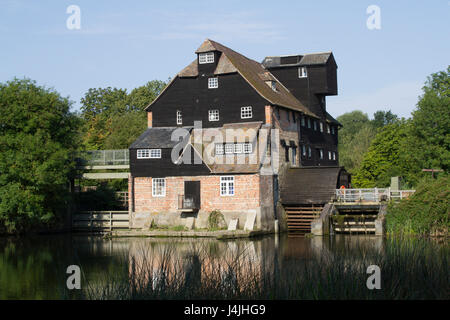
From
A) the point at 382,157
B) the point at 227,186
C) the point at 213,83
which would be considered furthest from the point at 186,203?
the point at 382,157

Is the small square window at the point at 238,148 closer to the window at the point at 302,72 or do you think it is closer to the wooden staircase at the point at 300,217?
the wooden staircase at the point at 300,217

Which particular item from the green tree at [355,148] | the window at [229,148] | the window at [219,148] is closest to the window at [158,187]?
the window at [219,148]

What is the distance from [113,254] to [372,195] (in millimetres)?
17048

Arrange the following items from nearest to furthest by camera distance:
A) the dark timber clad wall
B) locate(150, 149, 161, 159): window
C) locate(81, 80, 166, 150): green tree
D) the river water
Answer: the river water, locate(150, 149, 161, 159): window, the dark timber clad wall, locate(81, 80, 166, 150): green tree

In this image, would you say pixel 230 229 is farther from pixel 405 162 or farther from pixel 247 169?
pixel 405 162

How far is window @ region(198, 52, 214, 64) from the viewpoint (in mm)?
43375

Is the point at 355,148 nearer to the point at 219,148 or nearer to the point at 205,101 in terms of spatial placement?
the point at 205,101

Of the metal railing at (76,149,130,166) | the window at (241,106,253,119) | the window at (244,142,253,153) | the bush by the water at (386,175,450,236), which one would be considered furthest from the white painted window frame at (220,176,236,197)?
the bush by the water at (386,175,450,236)

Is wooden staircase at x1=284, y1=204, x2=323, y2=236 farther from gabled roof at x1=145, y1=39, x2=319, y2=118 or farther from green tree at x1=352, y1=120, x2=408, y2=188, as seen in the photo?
green tree at x1=352, y1=120, x2=408, y2=188

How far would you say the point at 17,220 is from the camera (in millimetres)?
40500

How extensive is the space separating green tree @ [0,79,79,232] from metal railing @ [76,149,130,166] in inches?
56.5

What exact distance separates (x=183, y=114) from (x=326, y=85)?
12049mm

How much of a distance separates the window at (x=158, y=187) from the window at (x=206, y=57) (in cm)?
875
